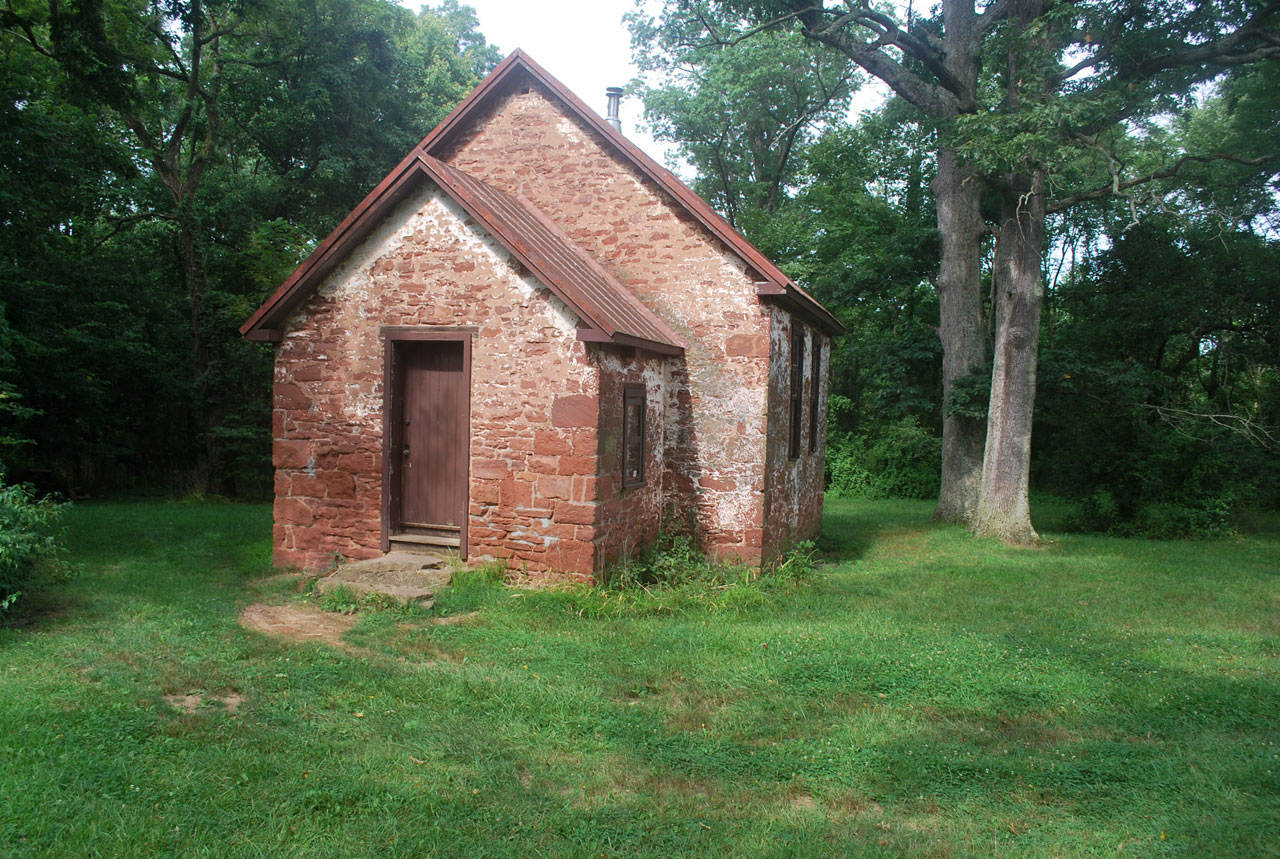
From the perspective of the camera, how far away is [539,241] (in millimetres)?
9797

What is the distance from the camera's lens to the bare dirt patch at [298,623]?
7.28 metres

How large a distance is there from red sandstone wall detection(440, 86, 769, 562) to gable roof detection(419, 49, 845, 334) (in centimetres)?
19

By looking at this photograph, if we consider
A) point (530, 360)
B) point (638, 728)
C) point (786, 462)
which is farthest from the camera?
point (786, 462)

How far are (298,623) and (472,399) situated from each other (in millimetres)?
2910

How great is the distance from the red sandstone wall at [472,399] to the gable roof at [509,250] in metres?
0.20

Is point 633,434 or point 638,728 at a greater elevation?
point 633,434

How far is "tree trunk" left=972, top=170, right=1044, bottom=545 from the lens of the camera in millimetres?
14352

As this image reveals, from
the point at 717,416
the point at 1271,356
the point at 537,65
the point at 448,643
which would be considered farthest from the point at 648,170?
the point at 1271,356

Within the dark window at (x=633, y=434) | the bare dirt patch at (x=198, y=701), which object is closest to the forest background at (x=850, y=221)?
the dark window at (x=633, y=434)

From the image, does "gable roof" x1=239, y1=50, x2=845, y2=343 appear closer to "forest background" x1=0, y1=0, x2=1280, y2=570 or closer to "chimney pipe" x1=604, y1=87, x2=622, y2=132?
"chimney pipe" x1=604, y1=87, x2=622, y2=132

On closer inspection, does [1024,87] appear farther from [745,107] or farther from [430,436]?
[745,107]

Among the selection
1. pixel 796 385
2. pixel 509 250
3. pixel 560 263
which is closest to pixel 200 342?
pixel 560 263

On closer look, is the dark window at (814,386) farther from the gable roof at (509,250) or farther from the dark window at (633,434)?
the dark window at (633,434)

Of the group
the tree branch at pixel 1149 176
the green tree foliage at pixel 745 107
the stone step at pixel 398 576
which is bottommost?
the stone step at pixel 398 576
